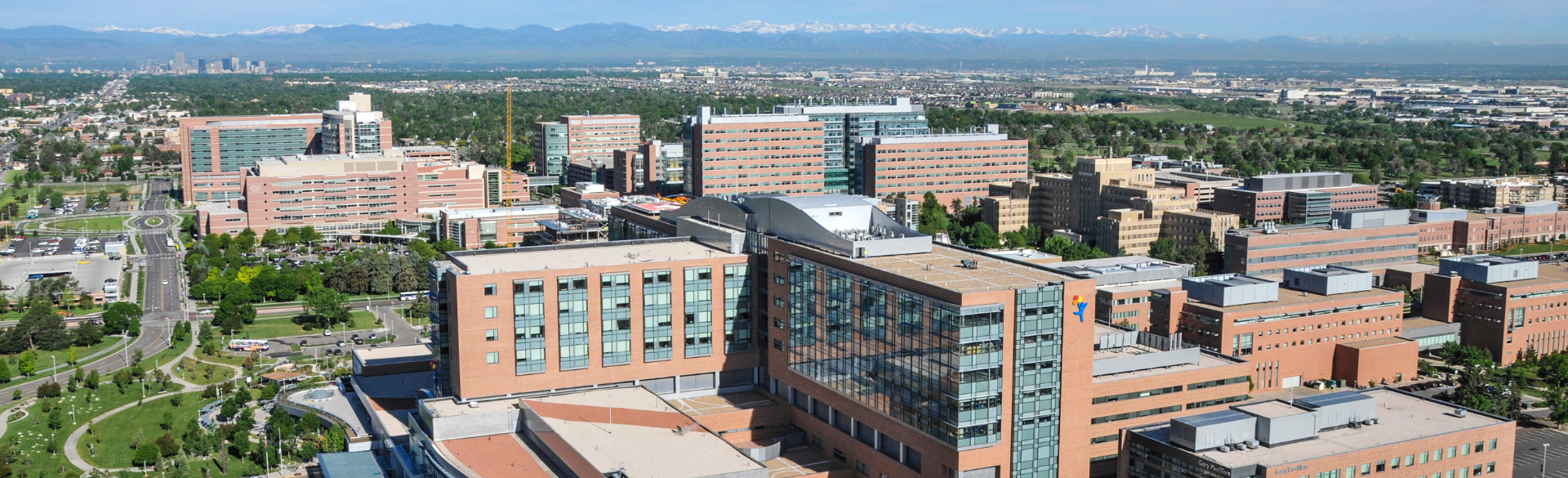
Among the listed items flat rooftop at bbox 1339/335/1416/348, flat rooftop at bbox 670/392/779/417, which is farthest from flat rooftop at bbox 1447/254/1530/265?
flat rooftop at bbox 670/392/779/417

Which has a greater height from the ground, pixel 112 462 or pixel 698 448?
pixel 698 448

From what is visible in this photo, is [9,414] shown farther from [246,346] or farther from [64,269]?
[64,269]

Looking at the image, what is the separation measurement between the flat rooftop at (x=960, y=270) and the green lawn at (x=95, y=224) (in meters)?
89.5

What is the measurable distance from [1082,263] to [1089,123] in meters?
→ 122

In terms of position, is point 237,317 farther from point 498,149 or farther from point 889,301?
point 498,149

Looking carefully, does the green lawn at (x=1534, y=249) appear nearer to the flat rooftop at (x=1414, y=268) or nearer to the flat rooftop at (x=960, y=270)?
the flat rooftop at (x=1414, y=268)

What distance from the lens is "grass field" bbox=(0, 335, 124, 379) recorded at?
62.9 metres

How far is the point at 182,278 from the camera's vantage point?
87000 millimetres

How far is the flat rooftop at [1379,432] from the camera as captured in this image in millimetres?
35656

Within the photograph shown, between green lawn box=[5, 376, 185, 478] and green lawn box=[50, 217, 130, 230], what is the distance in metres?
57.7

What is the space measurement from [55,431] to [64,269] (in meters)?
40.0

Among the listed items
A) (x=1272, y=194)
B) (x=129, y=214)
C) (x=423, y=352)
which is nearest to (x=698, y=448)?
(x=423, y=352)

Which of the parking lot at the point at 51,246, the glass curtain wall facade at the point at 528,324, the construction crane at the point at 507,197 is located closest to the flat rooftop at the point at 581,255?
the glass curtain wall facade at the point at 528,324

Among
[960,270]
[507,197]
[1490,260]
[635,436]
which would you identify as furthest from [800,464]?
[507,197]
